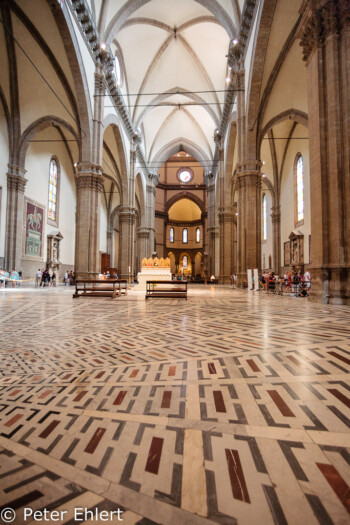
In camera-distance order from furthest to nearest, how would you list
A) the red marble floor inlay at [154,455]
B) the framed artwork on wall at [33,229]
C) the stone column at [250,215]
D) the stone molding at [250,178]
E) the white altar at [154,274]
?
1. the framed artwork on wall at [33,229]
2. the white altar at [154,274]
3. the stone molding at [250,178]
4. the stone column at [250,215]
5. the red marble floor inlay at [154,455]

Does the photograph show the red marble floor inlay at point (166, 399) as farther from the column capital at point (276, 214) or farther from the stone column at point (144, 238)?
the stone column at point (144, 238)

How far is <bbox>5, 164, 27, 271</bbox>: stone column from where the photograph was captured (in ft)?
53.6

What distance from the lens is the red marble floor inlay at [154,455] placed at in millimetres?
1074

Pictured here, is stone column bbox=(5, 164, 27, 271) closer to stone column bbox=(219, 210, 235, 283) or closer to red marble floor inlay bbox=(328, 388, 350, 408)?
stone column bbox=(219, 210, 235, 283)

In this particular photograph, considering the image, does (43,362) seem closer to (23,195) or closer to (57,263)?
(23,195)

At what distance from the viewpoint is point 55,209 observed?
21766 millimetres

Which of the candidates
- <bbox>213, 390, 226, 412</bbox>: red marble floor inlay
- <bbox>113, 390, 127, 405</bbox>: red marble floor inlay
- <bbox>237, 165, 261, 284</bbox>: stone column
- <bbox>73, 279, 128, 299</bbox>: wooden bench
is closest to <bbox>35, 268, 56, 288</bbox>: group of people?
<bbox>73, 279, 128, 299</bbox>: wooden bench

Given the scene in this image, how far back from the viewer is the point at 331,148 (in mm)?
6883

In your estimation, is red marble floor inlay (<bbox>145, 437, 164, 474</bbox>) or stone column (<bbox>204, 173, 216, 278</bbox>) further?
stone column (<bbox>204, 173, 216, 278</bbox>)

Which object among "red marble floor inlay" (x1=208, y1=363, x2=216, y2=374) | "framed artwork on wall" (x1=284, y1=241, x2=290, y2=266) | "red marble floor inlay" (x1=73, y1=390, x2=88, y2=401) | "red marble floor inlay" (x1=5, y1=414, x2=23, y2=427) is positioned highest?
"framed artwork on wall" (x1=284, y1=241, x2=290, y2=266)

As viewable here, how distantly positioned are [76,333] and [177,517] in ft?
9.81

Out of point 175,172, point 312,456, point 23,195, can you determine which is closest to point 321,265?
point 312,456

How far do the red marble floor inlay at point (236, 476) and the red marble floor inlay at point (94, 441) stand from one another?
0.57 meters

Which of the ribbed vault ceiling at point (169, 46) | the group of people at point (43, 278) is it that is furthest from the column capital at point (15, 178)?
the ribbed vault ceiling at point (169, 46)
